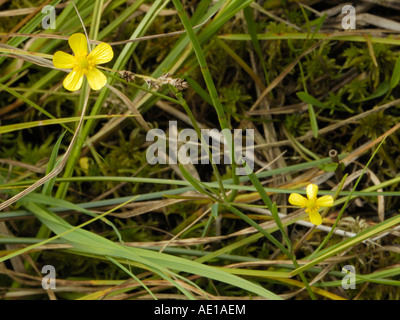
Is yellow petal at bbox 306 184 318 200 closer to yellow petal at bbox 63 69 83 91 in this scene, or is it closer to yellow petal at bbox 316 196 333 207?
yellow petal at bbox 316 196 333 207

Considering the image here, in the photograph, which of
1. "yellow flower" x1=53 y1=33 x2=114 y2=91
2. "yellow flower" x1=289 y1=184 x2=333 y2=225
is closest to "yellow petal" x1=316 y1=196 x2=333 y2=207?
"yellow flower" x1=289 y1=184 x2=333 y2=225

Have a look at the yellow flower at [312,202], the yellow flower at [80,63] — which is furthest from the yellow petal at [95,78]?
the yellow flower at [312,202]

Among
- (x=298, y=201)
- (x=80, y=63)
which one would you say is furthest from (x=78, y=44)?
(x=298, y=201)

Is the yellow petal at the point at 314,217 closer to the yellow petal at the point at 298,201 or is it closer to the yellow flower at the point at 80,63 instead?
the yellow petal at the point at 298,201

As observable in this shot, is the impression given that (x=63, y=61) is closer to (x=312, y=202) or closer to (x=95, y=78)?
(x=95, y=78)

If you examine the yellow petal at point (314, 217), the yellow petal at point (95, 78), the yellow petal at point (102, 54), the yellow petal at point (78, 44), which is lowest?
the yellow petal at point (314, 217)
